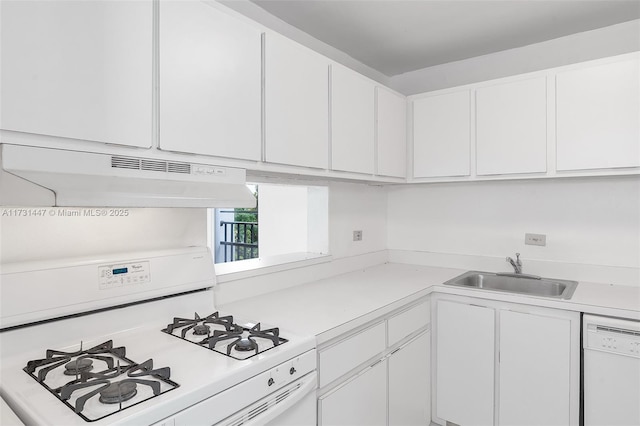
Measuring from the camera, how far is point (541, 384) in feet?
6.63

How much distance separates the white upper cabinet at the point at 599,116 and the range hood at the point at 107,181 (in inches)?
75.0

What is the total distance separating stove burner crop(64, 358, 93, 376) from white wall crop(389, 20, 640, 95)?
115 inches

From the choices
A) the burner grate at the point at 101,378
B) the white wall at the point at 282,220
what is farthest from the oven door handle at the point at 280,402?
the white wall at the point at 282,220

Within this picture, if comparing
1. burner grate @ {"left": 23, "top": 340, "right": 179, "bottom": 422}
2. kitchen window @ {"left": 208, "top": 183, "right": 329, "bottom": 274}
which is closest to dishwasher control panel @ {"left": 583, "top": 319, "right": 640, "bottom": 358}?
kitchen window @ {"left": 208, "top": 183, "right": 329, "bottom": 274}

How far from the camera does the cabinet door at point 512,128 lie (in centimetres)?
229

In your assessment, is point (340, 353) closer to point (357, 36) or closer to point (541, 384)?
point (541, 384)

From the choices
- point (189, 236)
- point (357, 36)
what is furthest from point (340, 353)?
point (357, 36)

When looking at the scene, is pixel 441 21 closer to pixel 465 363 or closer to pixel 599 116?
pixel 599 116

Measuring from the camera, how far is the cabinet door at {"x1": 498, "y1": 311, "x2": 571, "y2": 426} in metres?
1.96

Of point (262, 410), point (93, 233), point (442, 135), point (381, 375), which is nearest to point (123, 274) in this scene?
point (93, 233)

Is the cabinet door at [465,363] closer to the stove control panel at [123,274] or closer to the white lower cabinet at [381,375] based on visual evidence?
the white lower cabinet at [381,375]

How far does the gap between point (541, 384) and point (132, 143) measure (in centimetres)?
229

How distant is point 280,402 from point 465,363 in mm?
1452

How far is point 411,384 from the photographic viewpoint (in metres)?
2.14
